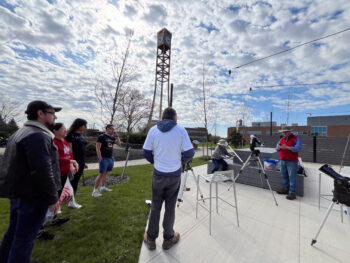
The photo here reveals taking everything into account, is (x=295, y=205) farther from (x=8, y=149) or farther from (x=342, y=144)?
(x=342, y=144)

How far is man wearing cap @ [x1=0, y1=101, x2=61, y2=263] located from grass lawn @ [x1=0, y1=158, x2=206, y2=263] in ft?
2.13

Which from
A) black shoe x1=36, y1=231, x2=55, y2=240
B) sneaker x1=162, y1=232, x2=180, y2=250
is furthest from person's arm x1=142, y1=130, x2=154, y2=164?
black shoe x1=36, y1=231, x2=55, y2=240

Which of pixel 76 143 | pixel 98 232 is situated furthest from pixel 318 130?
pixel 76 143

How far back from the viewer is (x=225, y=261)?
1.88 m

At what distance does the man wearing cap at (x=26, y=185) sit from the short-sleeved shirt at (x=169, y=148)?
1.11 metres

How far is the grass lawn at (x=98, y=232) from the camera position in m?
1.92

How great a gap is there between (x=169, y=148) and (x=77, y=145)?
2396 millimetres

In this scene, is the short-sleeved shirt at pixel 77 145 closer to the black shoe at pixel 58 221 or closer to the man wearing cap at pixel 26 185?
the black shoe at pixel 58 221

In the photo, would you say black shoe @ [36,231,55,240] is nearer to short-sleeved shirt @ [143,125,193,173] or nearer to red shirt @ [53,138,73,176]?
red shirt @ [53,138,73,176]

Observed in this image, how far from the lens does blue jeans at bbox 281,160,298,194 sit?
3.75 m

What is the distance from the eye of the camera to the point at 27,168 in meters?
1.37

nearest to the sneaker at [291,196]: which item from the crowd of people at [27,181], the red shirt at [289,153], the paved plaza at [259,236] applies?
the paved plaza at [259,236]

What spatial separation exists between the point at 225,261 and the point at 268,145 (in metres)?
12.9

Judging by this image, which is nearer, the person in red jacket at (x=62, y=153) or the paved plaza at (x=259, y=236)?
the paved plaza at (x=259, y=236)
